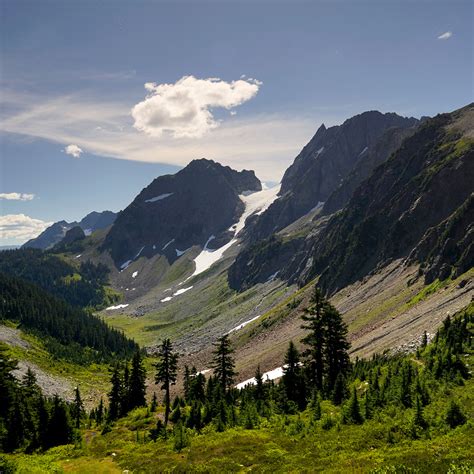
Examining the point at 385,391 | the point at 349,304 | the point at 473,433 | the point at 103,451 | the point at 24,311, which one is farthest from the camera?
the point at 24,311

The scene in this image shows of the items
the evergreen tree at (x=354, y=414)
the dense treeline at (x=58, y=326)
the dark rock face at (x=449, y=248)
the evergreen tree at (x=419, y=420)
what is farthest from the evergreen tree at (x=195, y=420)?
the dense treeline at (x=58, y=326)

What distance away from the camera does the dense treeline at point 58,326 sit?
14938cm

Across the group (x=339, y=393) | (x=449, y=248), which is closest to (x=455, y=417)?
(x=339, y=393)

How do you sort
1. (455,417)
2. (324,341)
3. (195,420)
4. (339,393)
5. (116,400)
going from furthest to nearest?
(116,400)
(324,341)
(195,420)
(339,393)
(455,417)

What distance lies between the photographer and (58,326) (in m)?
161

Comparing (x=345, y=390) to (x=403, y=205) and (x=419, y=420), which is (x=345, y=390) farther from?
(x=403, y=205)

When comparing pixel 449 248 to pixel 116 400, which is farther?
pixel 449 248

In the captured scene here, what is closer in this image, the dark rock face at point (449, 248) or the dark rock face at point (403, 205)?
the dark rock face at point (449, 248)

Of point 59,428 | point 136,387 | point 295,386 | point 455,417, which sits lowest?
point 136,387

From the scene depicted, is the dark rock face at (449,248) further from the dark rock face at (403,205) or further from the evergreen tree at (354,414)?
the evergreen tree at (354,414)

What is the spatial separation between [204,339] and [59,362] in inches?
2136

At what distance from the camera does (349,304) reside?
360 ft

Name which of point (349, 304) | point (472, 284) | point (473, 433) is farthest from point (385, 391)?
point (349, 304)

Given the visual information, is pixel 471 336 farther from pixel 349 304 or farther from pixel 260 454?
pixel 349 304
